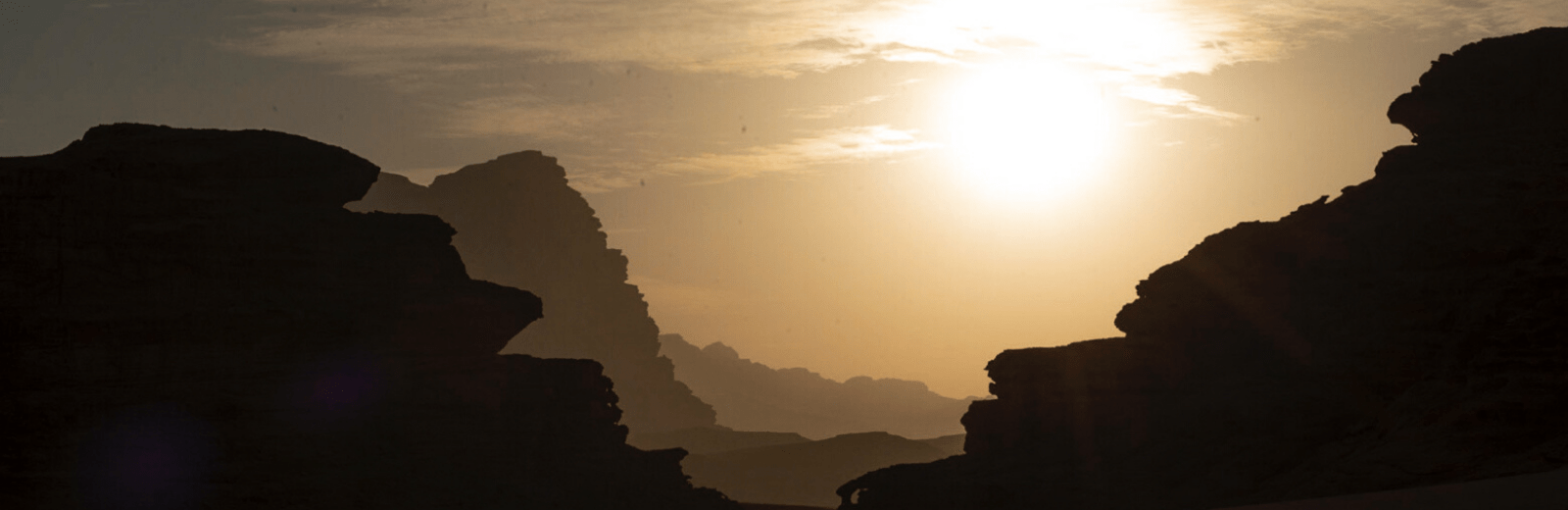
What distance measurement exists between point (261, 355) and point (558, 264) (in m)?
127

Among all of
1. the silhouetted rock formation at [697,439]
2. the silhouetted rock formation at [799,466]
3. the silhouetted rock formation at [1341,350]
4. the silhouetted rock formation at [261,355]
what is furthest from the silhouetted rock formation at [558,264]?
the silhouetted rock formation at [1341,350]

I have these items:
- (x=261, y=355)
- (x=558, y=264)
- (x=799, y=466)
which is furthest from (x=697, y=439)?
(x=261, y=355)

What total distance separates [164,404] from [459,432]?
1002cm

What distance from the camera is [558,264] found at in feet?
578

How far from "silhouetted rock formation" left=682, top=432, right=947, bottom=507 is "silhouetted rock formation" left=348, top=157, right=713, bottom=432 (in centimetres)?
2937

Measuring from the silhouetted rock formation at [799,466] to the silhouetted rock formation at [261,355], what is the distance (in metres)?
71.2

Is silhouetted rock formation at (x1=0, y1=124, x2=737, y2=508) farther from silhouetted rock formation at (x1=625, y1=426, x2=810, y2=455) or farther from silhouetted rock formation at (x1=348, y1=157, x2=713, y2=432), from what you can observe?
silhouetted rock formation at (x1=348, y1=157, x2=713, y2=432)

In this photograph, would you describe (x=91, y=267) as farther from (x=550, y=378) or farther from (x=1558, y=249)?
(x=1558, y=249)

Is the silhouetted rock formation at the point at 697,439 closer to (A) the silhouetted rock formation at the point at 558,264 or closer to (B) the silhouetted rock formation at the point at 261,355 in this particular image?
(A) the silhouetted rock formation at the point at 558,264

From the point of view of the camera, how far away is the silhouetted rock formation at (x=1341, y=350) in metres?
39.3

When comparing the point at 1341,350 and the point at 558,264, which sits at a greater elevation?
the point at 1341,350

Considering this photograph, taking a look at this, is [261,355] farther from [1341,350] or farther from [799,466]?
[799,466]

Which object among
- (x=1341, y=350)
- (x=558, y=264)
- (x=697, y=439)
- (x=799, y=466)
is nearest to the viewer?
(x=1341, y=350)

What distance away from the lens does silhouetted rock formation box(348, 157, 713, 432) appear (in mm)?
169250
